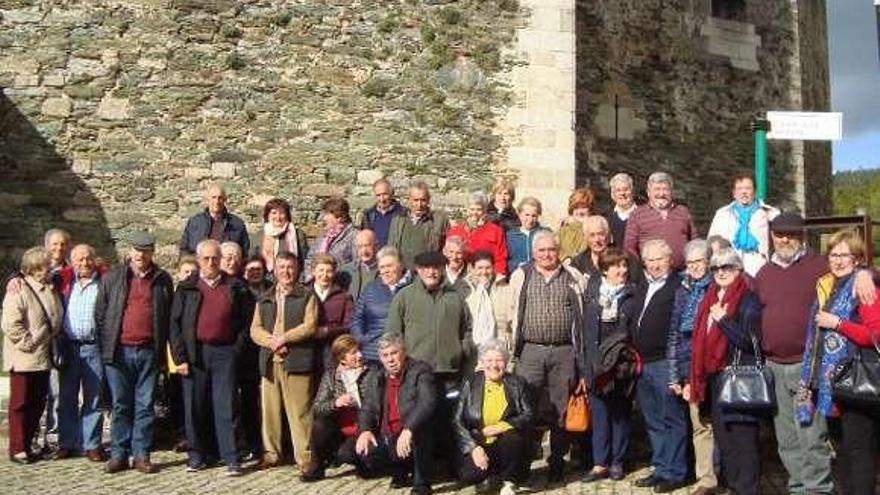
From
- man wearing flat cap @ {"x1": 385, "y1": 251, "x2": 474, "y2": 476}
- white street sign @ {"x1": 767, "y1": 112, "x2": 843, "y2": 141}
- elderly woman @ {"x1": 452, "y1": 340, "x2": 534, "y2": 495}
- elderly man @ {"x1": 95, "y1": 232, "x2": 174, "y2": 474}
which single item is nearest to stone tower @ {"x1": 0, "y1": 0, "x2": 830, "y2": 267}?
white street sign @ {"x1": 767, "y1": 112, "x2": 843, "y2": 141}

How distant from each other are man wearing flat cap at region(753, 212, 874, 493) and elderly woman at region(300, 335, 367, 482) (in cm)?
269

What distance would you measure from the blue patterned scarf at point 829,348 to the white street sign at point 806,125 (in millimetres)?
3288

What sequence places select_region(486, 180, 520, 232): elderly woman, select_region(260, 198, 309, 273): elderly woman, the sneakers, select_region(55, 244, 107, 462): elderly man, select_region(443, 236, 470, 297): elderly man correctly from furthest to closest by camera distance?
select_region(486, 180, 520, 232): elderly woman < select_region(260, 198, 309, 273): elderly woman < select_region(55, 244, 107, 462): elderly man < select_region(443, 236, 470, 297): elderly man < the sneakers

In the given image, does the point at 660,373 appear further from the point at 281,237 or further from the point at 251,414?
the point at 281,237

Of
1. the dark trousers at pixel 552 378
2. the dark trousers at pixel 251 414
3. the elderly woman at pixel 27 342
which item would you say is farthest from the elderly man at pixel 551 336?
the elderly woman at pixel 27 342

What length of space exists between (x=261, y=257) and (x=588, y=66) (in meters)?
5.27

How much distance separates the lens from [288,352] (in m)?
7.23

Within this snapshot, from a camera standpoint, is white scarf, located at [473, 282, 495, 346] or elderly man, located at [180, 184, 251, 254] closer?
white scarf, located at [473, 282, 495, 346]

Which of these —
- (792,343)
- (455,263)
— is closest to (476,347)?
(455,263)

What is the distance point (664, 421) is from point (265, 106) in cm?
576

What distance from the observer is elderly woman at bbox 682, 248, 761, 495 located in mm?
5941

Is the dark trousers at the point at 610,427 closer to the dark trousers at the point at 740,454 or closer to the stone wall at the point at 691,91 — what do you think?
the dark trousers at the point at 740,454

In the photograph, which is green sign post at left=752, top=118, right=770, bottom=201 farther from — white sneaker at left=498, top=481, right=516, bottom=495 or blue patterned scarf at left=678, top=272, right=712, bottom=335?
white sneaker at left=498, top=481, right=516, bottom=495

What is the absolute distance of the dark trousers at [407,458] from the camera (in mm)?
6598
